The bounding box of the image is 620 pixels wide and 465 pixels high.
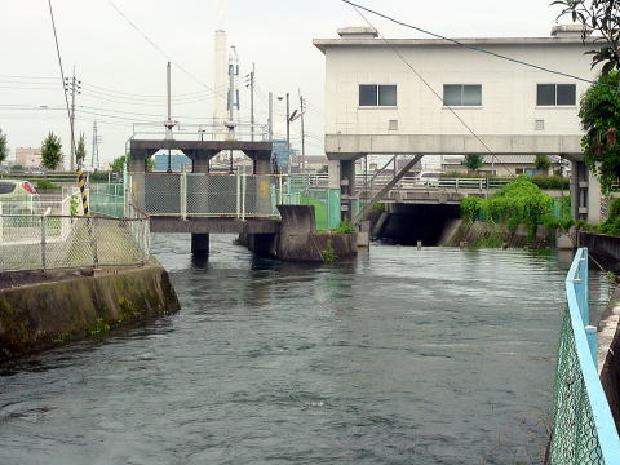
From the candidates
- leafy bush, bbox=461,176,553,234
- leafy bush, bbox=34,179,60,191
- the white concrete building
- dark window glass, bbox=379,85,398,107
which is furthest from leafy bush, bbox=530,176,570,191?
leafy bush, bbox=34,179,60,191

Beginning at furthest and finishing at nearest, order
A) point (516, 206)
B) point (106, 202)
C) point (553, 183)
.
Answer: point (553, 183)
point (516, 206)
point (106, 202)

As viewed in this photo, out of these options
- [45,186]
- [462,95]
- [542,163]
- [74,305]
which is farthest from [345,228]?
[542,163]

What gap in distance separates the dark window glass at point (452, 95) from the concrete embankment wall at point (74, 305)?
1020 inches

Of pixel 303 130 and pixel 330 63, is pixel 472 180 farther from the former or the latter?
pixel 303 130

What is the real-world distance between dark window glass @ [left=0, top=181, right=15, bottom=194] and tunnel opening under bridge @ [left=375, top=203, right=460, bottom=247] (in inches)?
1159

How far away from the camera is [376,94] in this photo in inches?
1861

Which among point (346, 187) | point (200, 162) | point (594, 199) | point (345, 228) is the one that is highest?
point (200, 162)

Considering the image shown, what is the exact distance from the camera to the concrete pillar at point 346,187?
47281mm

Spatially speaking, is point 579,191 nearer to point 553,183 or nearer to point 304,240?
point 304,240

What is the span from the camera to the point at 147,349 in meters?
18.1

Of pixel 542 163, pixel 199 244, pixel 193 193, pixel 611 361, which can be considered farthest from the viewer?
pixel 542 163

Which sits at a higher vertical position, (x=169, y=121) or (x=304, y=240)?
(x=169, y=121)

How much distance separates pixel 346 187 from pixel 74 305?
30.0 meters

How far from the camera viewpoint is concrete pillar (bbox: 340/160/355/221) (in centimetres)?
4728
